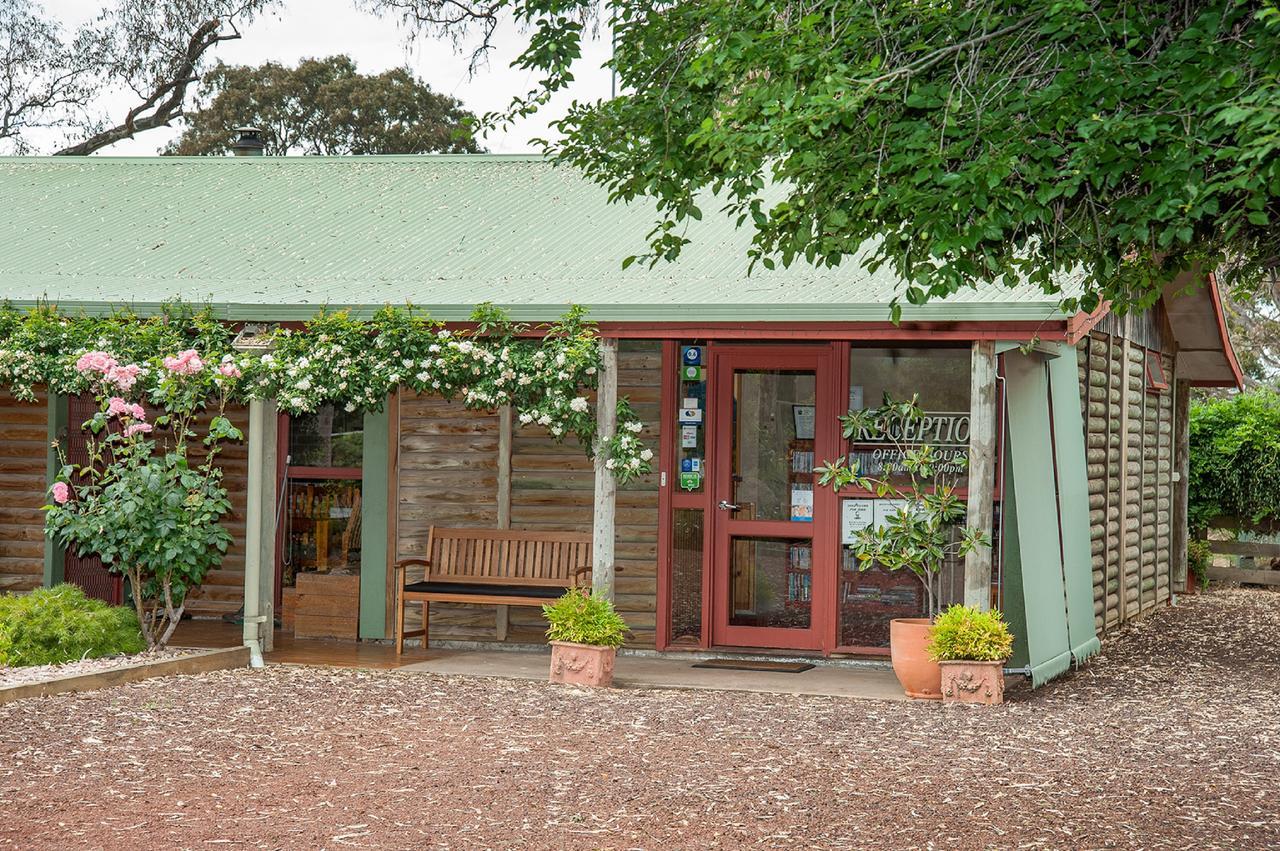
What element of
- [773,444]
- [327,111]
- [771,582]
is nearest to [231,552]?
[771,582]

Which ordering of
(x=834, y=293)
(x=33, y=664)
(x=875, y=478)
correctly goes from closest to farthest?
(x=33, y=664)
(x=834, y=293)
(x=875, y=478)

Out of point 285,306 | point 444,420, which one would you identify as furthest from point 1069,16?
point 444,420

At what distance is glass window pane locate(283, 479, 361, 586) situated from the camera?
11.9 metres

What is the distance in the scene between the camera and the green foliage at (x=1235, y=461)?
693 inches

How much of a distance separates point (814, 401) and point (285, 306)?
12.5 feet

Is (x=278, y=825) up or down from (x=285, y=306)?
down

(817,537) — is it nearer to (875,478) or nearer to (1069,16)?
(875,478)

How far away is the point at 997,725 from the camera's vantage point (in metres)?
8.15

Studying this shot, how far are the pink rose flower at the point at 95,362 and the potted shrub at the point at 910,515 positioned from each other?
4762 millimetres

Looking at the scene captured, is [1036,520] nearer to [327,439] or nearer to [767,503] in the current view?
[767,503]

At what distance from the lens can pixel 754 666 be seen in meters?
10.1

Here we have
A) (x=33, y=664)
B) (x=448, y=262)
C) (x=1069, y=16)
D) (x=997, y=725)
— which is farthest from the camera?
(x=448, y=262)

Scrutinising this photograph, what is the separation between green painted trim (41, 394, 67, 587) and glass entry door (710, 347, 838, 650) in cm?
550

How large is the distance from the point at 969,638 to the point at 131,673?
16.9 ft
